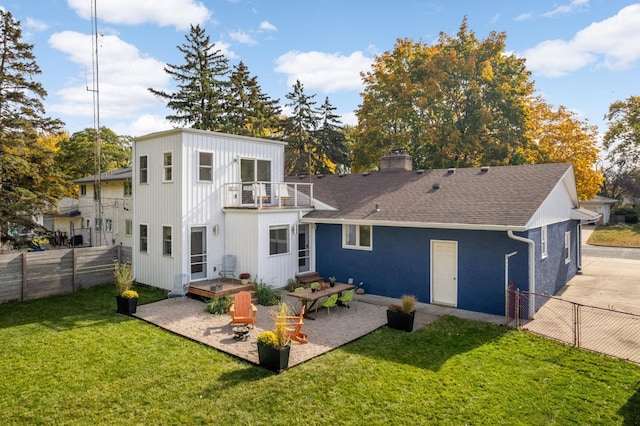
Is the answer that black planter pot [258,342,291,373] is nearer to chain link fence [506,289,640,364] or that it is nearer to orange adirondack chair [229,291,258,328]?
orange adirondack chair [229,291,258,328]

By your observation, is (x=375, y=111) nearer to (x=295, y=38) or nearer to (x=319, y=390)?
(x=295, y=38)

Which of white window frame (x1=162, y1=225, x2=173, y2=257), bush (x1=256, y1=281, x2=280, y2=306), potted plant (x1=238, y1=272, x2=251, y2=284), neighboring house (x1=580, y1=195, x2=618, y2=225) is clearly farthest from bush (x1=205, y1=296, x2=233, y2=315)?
neighboring house (x1=580, y1=195, x2=618, y2=225)

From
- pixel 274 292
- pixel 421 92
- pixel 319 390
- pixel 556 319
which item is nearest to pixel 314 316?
pixel 274 292

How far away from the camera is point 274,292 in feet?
42.8

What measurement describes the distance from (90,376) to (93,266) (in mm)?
8434

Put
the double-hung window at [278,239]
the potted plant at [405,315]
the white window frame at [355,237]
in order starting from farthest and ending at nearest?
the double-hung window at [278,239] → the white window frame at [355,237] → the potted plant at [405,315]

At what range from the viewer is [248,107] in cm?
3628

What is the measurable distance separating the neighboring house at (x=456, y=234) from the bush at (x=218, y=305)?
179 inches

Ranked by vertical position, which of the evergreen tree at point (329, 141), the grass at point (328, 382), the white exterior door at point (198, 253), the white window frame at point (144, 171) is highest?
the evergreen tree at point (329, 141)

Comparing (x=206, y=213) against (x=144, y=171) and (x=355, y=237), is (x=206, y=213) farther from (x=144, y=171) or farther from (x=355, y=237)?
(x=355, y=237)

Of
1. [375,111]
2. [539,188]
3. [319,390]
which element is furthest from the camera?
[375,111]

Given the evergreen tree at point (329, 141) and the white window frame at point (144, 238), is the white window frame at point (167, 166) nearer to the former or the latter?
the white window frame at point (144, 238)

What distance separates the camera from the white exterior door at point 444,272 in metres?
12.0

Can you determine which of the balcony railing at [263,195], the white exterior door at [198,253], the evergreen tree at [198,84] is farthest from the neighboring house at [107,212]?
the balcony railing at [263,195]
